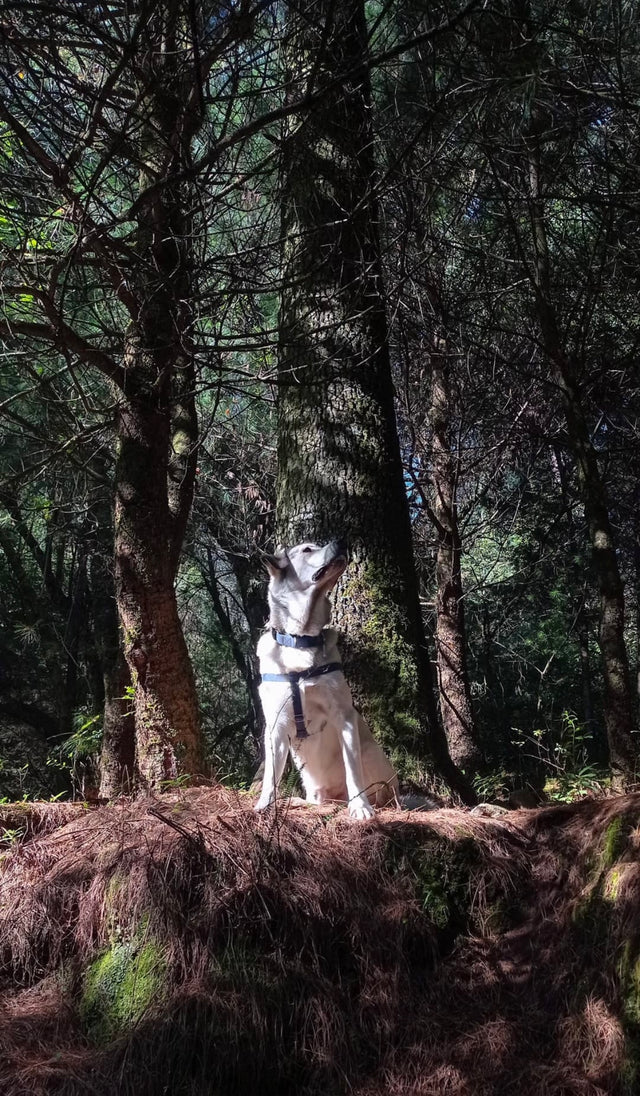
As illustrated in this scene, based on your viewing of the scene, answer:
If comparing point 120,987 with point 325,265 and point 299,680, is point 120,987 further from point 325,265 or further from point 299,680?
point 325,265

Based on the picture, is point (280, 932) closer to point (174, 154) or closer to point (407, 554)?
point (407, 554)

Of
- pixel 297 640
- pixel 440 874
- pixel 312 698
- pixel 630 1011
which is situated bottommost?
pixel 630 1011

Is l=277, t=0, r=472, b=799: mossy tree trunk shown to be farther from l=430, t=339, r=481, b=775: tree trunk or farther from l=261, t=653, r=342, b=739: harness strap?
l=430, t=339, r=481, b=775: tree trunk

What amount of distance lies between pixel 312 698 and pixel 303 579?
59 cm

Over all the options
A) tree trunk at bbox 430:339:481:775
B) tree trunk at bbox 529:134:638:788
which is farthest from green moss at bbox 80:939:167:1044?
tree trunk at bbox 430:339:481:775

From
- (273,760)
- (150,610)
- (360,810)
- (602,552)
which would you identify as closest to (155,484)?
(150,610)

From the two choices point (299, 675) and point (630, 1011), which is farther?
point (299, 675)

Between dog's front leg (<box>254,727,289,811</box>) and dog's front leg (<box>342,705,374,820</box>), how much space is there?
30 centimetres

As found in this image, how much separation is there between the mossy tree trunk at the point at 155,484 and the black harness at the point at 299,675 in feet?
3.50

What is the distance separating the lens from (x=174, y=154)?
13.7 feet

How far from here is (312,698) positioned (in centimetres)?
425

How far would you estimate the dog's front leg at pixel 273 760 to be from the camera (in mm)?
4145

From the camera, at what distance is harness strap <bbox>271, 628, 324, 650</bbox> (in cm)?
427

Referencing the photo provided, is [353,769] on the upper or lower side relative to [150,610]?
lower
